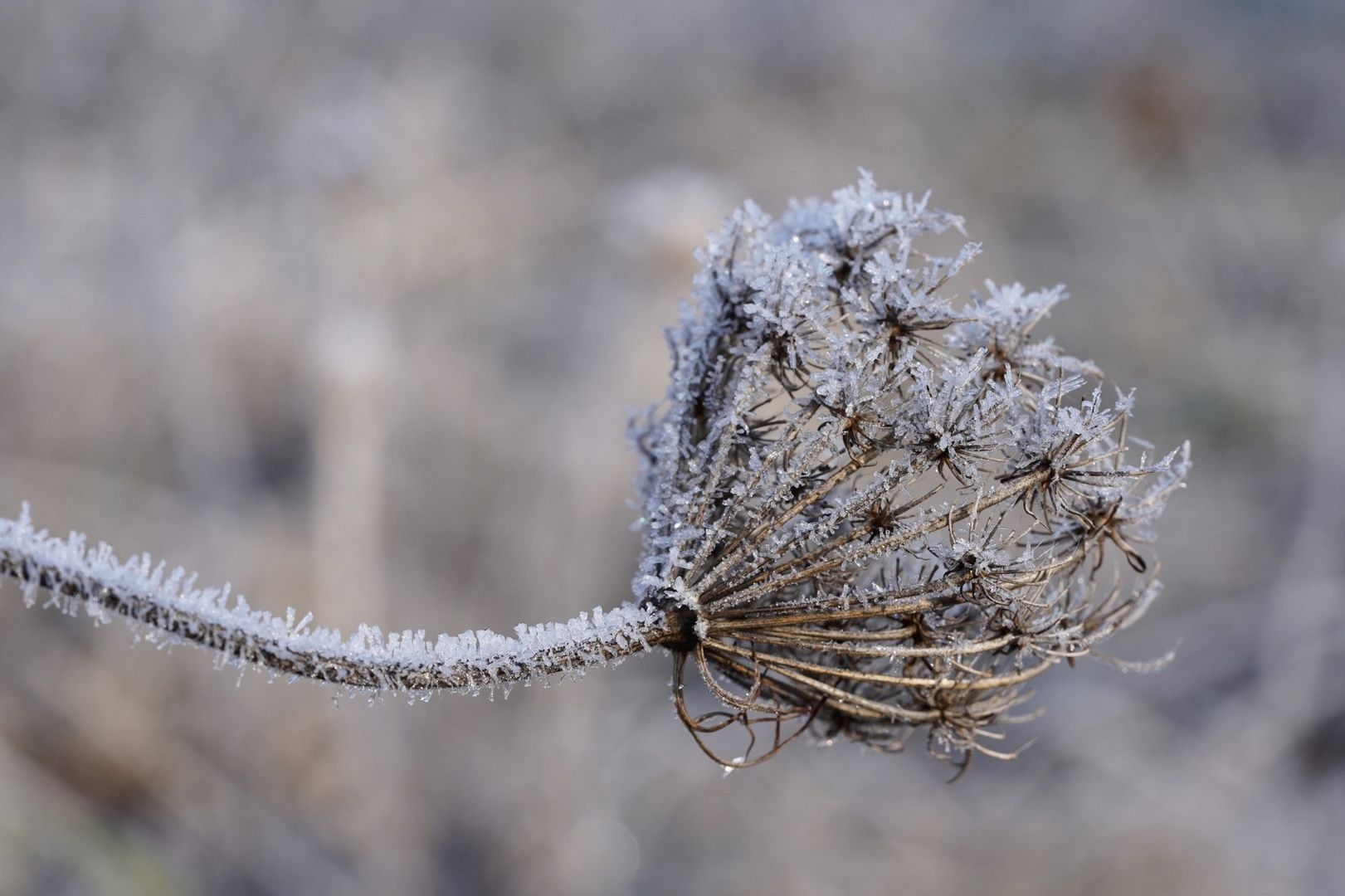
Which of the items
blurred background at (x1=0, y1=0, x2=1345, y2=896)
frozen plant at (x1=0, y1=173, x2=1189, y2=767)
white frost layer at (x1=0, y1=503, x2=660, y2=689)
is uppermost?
blurred background at (x1=0, y1=0, x2=1345, y2=896)

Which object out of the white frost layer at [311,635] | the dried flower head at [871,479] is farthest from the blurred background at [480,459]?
the white frost layer at [311,635]

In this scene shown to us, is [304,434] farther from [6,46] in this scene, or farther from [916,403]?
[916,403]

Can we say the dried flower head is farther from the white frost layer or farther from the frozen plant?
the white frost layer

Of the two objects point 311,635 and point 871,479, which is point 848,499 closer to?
point 871,479

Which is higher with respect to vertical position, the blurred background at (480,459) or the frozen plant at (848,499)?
the blurred background at (480,459)

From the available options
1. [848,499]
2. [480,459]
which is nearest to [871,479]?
[848,499]

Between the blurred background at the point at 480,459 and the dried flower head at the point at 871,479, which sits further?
the blurred background at the point at 480,459

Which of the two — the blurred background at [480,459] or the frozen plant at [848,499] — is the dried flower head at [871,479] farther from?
the blurred background at [480,459]

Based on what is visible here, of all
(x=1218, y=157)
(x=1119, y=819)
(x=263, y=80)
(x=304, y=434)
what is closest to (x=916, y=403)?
(x=1119, y=819)

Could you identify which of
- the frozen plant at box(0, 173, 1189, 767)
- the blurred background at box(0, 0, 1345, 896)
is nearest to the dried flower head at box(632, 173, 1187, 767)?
the frozen plant at box(0, 173, 1189, 767)
